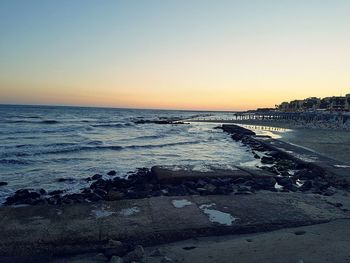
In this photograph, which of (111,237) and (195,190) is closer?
(111,237)

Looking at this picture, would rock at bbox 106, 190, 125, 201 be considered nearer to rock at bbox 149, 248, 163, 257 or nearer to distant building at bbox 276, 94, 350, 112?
rock at bbox 149, 248, 163, 257

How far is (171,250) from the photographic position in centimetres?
520

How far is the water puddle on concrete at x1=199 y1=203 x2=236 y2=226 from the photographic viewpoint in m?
6.15

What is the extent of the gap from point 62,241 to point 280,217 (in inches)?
141

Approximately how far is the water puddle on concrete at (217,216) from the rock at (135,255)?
1.66 m

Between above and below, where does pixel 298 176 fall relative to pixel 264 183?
below

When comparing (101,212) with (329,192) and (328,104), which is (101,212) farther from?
(328,104)

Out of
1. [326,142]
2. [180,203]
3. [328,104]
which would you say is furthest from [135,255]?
[328,104]

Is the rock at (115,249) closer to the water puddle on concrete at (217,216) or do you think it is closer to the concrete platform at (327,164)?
the water puddle on concrete at (217,216)

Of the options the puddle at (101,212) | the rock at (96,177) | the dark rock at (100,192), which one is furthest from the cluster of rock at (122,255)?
the rock at (96,177)

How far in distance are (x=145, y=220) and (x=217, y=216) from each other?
1.25 meters

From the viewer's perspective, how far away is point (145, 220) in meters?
6.16

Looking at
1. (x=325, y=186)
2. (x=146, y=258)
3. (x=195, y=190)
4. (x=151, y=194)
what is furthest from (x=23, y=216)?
(x=325, y=186)

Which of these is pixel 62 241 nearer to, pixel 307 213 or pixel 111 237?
pixel 111 237
